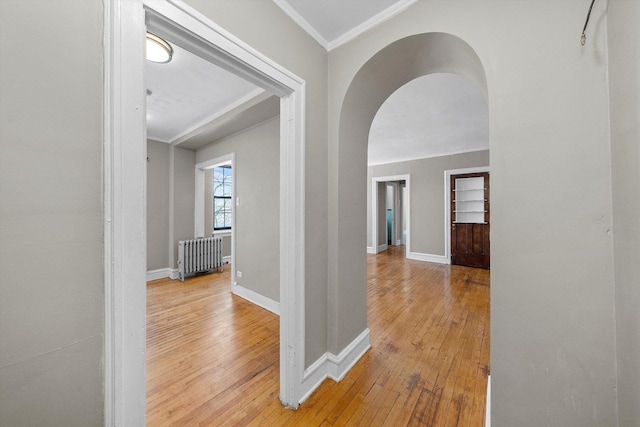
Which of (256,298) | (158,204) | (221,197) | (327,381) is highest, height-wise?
(221,197)

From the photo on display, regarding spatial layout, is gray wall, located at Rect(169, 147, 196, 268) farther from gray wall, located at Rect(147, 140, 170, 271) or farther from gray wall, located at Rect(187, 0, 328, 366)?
gray wall, located at Rect(187, 0, 328, 366)

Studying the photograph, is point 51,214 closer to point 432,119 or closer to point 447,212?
point 432,119

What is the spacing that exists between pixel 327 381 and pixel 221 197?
5.02m

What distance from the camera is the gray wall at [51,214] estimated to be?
1.95 ft

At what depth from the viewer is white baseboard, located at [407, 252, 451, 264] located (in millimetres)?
5305

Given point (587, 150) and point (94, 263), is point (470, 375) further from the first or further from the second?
point (94, 263)

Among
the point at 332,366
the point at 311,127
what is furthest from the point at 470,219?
the point at 311,127

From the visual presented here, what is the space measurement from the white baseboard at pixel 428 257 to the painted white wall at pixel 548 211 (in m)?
4.77

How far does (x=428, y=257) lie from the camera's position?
5.54 metres

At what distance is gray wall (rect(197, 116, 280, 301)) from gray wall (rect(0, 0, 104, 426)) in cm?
201

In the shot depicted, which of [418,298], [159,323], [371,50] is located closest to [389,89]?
[371,50]

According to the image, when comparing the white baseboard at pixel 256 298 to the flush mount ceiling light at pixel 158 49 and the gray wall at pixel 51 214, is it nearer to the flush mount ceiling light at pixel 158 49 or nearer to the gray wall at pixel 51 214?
the gray wall at pixel 51 214

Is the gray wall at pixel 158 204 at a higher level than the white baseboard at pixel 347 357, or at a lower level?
higher

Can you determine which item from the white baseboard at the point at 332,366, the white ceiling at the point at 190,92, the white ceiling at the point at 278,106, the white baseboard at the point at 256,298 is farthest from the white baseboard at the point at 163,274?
the white baseboard at the point at 332,366
